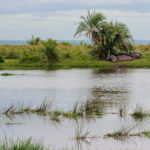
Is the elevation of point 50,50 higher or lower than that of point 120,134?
lower

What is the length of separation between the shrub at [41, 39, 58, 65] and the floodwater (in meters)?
10.4

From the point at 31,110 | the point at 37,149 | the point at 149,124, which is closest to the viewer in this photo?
the point at 37,149

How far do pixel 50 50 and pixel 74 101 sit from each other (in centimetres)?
2334

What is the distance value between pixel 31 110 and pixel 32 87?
9.16 metres

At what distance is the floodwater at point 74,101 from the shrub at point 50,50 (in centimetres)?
1036

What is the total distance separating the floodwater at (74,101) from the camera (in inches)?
466

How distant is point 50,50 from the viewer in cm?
4216

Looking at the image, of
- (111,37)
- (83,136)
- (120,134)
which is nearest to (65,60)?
(111,37)

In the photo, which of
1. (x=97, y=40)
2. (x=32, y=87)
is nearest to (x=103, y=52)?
(x=97, y=40)

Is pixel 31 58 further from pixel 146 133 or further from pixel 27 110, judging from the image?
pixel 146 133

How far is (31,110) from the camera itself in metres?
16.1

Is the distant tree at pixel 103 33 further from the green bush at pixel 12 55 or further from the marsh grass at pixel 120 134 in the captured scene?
the marsh grass at pixel 120 134

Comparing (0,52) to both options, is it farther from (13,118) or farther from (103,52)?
(13,118)

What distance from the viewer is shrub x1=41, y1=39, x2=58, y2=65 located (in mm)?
42062
